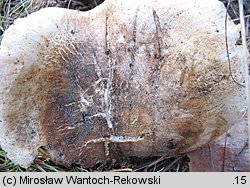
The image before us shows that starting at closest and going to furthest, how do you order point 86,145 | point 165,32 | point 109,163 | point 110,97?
point 165,32
point 110,97
point 86,145
point 109,163

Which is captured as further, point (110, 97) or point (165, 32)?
point (110, 97)

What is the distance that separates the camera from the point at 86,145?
2.17 metres

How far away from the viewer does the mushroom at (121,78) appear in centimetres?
186

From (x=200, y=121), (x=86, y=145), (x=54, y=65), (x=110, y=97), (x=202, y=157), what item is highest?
(x=54, y=65)

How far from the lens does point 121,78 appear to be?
6.48 ft

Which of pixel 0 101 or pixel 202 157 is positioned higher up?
pixel 0 101

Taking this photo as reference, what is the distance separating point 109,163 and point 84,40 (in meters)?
0.68

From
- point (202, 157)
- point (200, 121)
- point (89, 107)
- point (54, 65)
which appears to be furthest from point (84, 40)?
point (202, 157)

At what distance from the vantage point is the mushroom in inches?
73.3

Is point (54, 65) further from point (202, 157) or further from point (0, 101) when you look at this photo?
point (202, 157)

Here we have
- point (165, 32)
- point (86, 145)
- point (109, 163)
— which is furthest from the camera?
point (109, 163)

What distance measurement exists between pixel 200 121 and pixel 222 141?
391 millimetres

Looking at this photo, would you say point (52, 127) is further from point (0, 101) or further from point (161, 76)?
point (161, 76)

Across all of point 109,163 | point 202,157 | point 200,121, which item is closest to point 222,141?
point 202,157
